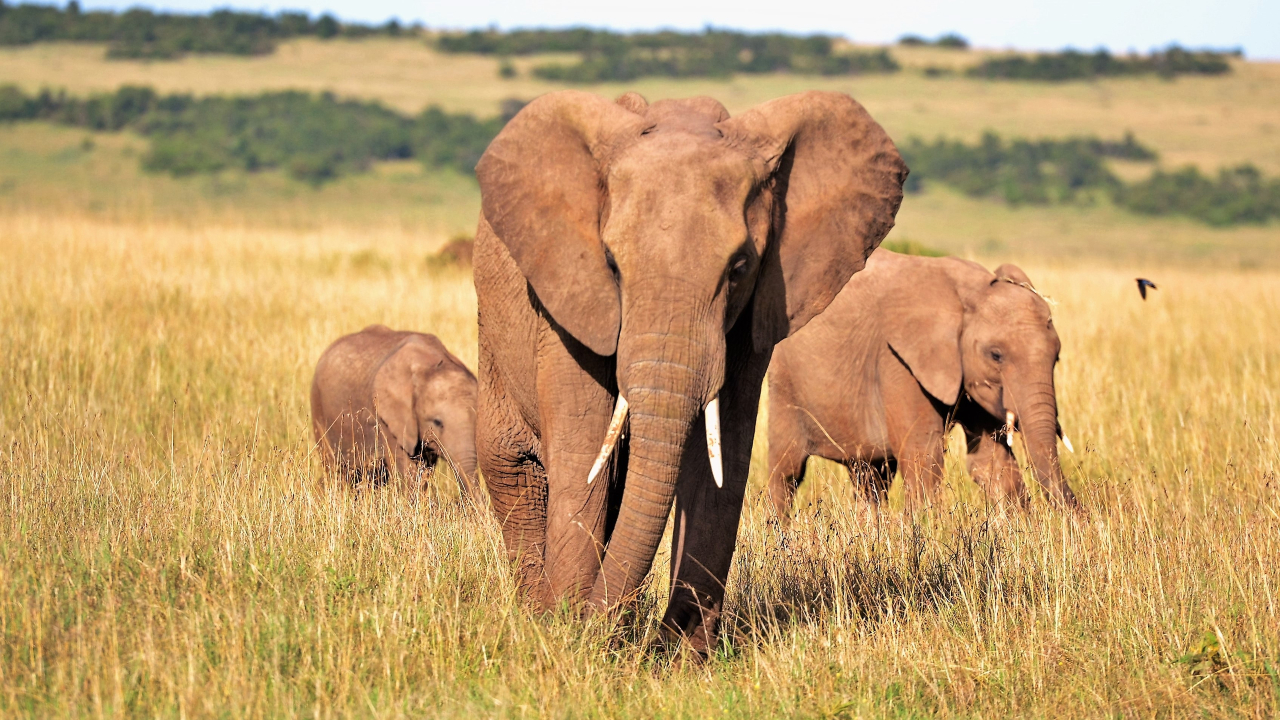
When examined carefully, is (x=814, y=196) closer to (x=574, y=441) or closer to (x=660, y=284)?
(x=660, y=284)

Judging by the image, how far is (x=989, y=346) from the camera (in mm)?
7270

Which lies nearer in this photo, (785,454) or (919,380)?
(919,380)

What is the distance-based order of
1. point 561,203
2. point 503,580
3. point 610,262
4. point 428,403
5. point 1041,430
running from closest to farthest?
point 610,262 < point 561,203 < point 503,580 < point 1041,430 < point 428,403

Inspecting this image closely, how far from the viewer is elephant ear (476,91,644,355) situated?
404 centimetres

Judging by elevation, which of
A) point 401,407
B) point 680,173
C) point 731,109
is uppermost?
point 680,173

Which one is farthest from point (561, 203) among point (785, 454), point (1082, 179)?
point (1082, 179)

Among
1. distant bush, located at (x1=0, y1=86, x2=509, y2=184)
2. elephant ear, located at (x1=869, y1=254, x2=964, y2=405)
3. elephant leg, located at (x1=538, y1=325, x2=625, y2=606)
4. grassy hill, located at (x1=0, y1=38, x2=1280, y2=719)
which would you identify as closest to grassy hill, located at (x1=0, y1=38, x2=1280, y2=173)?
distant bush, located at (x1=0, y1=86, x2=509, y2=184)

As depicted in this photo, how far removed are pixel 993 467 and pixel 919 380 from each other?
696mm

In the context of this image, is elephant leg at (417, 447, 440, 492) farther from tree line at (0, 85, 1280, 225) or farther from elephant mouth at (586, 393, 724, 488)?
tree line at (0, 85, 1280, 225)

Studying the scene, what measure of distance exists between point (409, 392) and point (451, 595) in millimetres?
3171

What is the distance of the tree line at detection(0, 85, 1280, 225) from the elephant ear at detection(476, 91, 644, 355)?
5343cm

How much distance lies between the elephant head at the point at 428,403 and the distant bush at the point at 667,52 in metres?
75.9

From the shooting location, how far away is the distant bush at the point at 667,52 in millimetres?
86875

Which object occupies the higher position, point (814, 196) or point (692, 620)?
point (814, 196)
